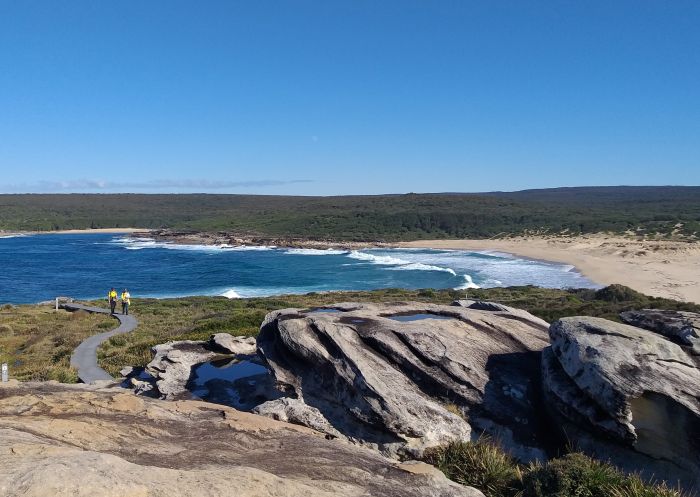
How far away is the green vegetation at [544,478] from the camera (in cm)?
887

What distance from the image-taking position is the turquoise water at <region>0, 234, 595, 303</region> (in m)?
62.5

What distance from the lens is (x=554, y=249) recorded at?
307 feet

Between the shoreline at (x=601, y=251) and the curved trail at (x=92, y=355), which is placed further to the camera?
the shoreline at (x=601, y=251)

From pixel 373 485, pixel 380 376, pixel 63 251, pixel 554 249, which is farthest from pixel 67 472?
pixel 63 251

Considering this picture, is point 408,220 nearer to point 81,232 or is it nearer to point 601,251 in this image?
point 601,251

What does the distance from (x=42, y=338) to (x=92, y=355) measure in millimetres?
7527

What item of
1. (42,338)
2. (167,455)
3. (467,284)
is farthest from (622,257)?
(167,455)

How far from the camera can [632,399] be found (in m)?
10.9

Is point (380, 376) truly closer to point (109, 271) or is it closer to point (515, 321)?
point (515, 321)

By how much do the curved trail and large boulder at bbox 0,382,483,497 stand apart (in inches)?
299

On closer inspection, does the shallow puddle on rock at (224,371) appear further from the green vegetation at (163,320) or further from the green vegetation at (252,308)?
the green vegetation at (163,320)

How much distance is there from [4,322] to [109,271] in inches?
1742

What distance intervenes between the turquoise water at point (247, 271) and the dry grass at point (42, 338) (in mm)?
20666

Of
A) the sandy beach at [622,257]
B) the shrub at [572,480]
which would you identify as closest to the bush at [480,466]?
the shrub at [572,480]
